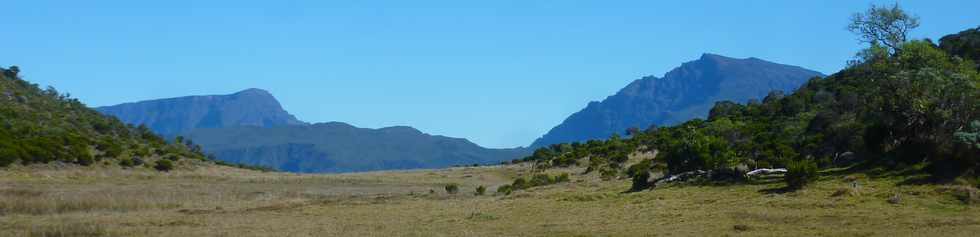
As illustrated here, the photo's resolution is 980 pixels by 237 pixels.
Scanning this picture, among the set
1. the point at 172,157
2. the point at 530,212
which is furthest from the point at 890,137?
the point at 172,157

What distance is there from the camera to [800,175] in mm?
34344

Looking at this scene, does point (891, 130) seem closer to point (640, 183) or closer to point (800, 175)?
point (800, 175)

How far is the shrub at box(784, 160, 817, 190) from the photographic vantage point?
1352 inches

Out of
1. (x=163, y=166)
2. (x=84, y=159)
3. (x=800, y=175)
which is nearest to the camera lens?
(x=800, y=175)

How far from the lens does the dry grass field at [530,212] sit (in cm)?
2572

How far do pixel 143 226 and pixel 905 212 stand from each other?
2240cm

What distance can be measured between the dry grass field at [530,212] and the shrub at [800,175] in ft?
1.87

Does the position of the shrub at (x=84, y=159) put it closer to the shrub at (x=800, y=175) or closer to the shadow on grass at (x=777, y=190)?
the shadow on grass at (x=777, y=190)

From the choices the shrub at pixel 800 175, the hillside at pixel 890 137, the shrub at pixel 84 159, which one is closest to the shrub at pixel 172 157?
the shrub at pixel 84 159

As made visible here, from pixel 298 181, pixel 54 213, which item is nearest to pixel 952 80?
pixel 54 213

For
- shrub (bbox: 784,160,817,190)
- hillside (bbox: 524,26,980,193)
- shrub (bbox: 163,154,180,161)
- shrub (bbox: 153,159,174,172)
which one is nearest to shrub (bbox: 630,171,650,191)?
hillside (bbox: 524,26,980,193)

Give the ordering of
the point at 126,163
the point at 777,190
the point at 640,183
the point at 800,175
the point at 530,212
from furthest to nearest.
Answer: the point at 126,163
the point at 640,183
the point at 777,190
the point at 800,175
the point at 530,212

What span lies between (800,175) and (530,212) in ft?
32.7

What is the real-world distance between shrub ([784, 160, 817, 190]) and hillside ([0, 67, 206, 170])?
43.3m
